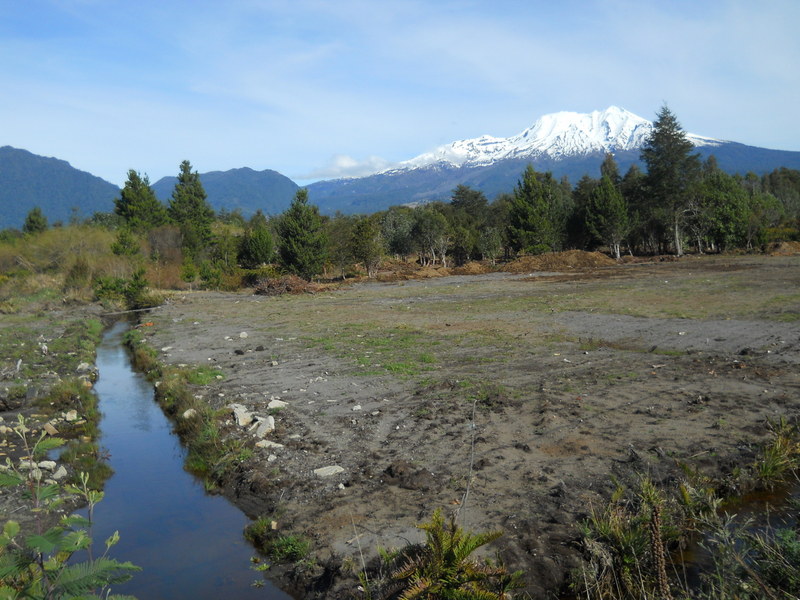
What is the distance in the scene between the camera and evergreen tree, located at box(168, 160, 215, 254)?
6719cm

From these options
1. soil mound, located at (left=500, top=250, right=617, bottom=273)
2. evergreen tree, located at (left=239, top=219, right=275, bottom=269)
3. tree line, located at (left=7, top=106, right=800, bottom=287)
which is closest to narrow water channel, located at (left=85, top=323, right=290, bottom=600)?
tree line, located at (left=7, top=106, right=800, bottom=287)

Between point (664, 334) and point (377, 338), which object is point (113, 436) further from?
point (664, 334)

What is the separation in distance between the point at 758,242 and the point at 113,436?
55.5m

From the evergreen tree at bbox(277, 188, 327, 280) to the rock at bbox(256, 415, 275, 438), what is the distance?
3708 centimetres

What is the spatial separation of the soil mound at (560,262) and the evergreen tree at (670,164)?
7299mm

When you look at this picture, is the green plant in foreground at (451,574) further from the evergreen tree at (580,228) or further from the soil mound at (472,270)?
the evergreen tree at (580,228)

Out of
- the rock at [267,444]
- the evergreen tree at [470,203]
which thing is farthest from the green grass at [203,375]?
the evergreen tree at [470,203]

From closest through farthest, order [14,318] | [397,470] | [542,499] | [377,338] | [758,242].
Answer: [542,499] → [397,470] → [377,338] → [14,318] → [758,242]

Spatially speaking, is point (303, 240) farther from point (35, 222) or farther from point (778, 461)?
point (35, 222)

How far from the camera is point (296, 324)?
2281 cm

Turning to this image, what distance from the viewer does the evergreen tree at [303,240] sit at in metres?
45.9

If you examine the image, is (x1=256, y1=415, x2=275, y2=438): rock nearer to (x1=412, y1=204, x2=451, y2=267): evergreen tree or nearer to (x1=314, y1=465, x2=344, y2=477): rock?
(x1=314, y1=465, x2=344, y2=477): rock

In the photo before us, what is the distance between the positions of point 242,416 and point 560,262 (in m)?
46.7

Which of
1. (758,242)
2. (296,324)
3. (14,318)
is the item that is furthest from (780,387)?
(758,242)
